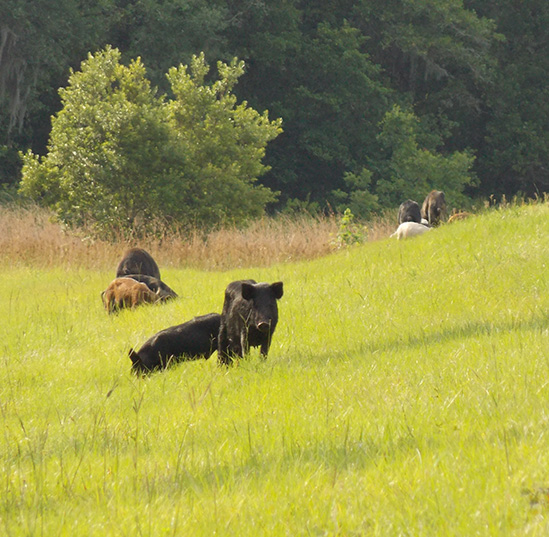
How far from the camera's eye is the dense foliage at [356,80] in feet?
113

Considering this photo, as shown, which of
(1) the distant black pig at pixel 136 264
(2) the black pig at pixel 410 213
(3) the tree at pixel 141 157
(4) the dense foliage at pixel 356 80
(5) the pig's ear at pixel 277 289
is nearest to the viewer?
(5) the pig's ear at pixel 277 289

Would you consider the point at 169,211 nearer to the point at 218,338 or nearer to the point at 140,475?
the point at 218,338

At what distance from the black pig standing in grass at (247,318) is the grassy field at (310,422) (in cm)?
21

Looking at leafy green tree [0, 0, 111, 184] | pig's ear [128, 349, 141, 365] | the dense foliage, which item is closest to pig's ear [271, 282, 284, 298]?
pig's ear [128, 349, 141, 365]

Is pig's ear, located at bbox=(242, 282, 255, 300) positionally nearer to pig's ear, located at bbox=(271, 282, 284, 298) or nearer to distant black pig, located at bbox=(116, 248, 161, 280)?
pig's ear, located at bbox=(271, 282, 284, 298)

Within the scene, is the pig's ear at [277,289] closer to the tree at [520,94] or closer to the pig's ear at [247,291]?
the pig's ear at [247,291]

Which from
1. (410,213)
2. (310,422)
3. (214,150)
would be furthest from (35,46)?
(310,422)

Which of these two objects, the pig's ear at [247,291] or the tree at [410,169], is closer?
the pig's ear at [247,291]

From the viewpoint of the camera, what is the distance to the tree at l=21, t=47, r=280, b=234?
22.1 meters

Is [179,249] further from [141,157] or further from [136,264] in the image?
[136,264]

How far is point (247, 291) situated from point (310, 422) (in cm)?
199

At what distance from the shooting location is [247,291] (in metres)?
7.18

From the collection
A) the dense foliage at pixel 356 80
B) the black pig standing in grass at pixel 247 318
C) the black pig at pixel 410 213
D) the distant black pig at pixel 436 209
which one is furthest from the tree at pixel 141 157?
the black pig standing in grass at pixel 247 318

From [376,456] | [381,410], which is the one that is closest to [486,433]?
[376,456]
